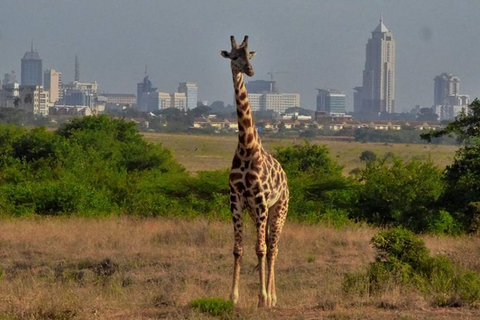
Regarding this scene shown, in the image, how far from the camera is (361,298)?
11.5m

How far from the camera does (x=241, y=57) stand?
11.4 meters

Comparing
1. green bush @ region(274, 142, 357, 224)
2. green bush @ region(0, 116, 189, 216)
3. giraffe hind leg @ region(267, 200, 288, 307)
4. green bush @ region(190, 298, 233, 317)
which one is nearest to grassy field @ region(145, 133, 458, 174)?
green bush @ region(0, 116, 189, 216)

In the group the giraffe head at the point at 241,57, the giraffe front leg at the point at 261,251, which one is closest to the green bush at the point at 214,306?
the giraffe front leg at the point at 261,251

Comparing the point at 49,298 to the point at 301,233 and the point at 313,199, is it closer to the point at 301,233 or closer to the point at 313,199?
the point at 301,233

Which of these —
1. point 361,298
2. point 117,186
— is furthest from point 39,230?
point 361,298

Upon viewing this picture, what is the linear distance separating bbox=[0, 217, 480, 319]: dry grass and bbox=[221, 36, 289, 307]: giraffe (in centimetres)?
41

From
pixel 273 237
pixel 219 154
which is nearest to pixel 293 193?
pixel 273 237

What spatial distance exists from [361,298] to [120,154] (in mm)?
22630

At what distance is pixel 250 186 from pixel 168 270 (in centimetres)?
415

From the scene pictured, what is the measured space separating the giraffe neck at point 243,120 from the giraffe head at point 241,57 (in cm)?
12

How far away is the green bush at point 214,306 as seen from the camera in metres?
10.4

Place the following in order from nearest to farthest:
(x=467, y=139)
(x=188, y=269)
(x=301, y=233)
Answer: (x=188, y=269) < (x=301, y=233) < (x=467, y=139)

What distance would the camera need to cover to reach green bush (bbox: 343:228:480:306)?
471 inches

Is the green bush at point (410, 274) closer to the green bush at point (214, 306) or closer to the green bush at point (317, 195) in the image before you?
the green bush at point (214, 306)
